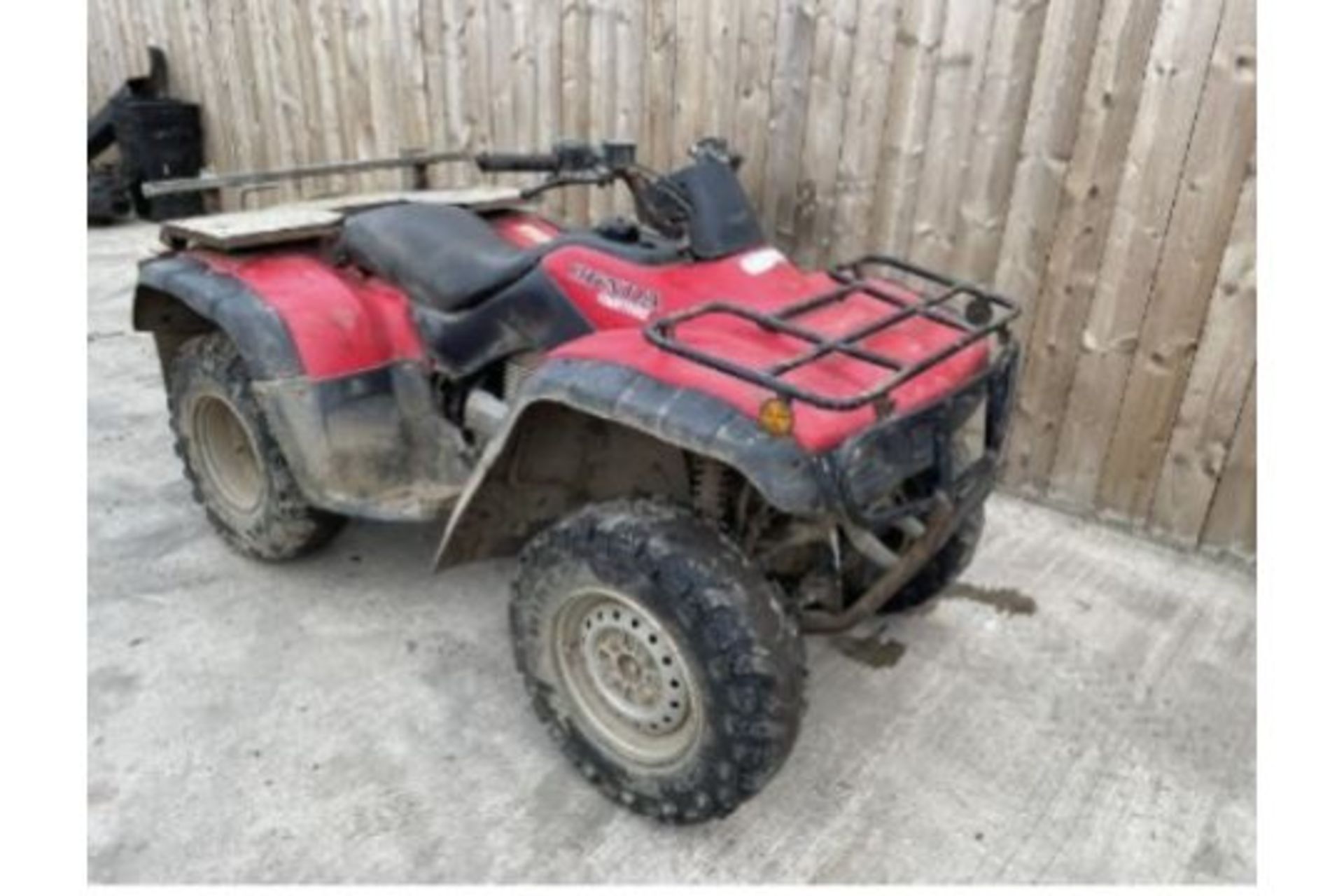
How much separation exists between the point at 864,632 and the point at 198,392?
2.56 meters

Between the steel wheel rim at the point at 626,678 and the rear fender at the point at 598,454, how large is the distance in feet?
1.31

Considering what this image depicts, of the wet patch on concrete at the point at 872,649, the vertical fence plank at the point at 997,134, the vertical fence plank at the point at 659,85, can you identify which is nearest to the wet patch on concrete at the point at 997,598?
the wet patch on concrete at the point at 872,649

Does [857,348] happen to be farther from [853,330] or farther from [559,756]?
[559,756]

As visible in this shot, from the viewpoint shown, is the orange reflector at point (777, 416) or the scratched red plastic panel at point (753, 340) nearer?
the orange reflector at point (777, 416)

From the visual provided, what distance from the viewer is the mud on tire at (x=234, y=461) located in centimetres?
352

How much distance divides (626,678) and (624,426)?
0.69 m

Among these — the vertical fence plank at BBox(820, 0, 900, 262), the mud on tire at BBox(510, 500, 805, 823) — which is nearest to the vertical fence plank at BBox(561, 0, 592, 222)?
the vertical fence plank at BBox(820, 0, 900, 262)

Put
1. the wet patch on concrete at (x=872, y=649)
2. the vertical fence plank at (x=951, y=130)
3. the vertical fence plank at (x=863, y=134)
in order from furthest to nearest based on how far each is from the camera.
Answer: the vertical fence plank at (x=863, y=134)
the vertical fence plank at (x=951, y=130)
the wet patch on concrete at (x=872, y=649)

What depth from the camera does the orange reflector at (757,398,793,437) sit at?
2.19 meters

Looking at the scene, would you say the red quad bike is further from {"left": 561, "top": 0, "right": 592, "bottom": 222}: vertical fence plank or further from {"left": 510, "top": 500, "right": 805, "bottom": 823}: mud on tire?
{"left": 561, "top": 0, "right": 592, "bottom": 222}: vertical fence plank

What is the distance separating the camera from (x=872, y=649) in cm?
348

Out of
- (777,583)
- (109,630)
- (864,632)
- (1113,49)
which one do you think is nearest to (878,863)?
(777,583)

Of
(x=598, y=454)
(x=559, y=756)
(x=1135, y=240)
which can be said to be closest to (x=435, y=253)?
(x=598, y=454)

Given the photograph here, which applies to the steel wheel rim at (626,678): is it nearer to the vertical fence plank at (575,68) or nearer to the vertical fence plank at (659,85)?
the vertical fence plank at (659,85)
